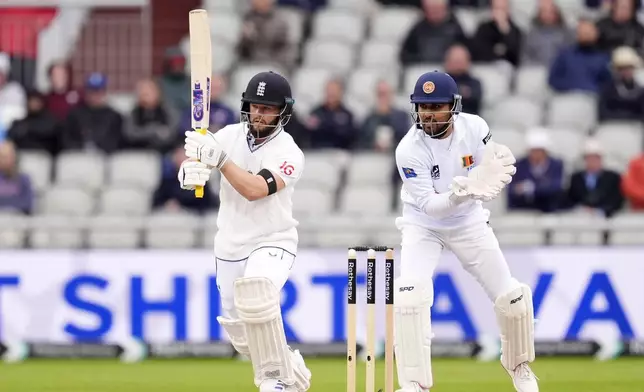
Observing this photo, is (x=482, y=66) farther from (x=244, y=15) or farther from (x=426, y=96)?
(x=426, y=96)

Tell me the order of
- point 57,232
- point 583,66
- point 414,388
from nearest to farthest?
point 414,388 → point 57,232 → point 583,66

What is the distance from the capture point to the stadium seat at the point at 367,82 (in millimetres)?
15422

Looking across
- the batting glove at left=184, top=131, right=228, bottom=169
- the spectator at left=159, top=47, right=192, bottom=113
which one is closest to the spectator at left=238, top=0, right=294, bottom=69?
the spectator at left=159, top=47, right=192, bottom=113

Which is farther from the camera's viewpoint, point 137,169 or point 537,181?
point 137,169

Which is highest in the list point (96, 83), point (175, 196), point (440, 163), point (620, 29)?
point (620, 29)

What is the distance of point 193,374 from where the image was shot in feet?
38.5

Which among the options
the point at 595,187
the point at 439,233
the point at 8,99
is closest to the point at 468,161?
the point at 439,233

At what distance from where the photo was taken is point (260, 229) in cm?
870

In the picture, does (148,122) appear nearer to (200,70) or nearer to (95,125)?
(95,125)

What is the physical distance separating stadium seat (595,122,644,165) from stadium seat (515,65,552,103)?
109 cm

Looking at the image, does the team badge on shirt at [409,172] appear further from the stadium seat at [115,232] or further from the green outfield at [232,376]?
the stadium seat at [115,232]

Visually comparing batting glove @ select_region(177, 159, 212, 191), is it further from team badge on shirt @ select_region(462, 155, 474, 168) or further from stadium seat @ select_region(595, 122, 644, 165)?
stadium seat @ select_region(595, 122, 644, 165)

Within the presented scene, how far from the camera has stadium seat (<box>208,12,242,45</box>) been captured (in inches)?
644

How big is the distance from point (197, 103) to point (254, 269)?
1058 millimetres
